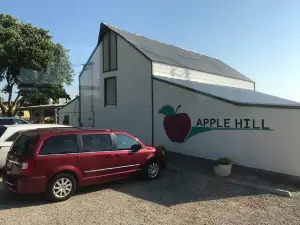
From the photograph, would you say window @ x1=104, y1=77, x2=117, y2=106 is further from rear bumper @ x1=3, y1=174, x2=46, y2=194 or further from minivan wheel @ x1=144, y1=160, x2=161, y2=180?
rear bumper @ x1=3, y1=174, x2=46, y2=194

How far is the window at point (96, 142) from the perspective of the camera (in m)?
7.51

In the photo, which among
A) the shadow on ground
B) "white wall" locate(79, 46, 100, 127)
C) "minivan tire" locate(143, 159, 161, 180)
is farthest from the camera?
"white wall" locate(79, 46, 100, 127)

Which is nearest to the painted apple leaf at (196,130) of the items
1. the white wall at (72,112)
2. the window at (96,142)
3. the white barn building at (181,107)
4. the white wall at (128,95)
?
the white barn building at (181,107)

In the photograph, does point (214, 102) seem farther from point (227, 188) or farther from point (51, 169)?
point (51, 169)

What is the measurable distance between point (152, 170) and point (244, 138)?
11.6 ft

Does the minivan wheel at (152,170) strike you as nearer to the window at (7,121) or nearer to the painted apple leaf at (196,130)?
the painted apple leaf at (196,130)

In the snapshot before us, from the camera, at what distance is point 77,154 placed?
7.21 metres

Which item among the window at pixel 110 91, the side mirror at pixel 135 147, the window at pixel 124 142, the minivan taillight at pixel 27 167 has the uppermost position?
the window at pixel 110 91

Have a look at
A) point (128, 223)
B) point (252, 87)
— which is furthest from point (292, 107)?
point (252, 87)

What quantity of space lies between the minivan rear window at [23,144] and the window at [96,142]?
4.05 ft

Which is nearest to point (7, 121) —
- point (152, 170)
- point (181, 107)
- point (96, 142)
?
point (181, 107)

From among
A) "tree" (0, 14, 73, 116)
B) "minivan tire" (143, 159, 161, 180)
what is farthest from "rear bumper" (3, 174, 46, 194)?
"tree" (0, 14, 73, 116)

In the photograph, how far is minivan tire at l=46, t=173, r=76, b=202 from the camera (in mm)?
6742

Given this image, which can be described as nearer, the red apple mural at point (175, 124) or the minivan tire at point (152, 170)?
the minivan tire at point (152, 170)
